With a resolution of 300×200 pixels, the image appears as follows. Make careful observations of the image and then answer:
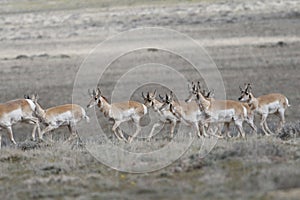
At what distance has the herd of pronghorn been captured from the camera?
51.6 feet

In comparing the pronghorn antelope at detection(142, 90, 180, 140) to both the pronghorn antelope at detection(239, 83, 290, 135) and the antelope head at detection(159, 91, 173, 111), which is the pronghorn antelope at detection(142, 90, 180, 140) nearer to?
the antelope head at detection(159, 91, 173, 111)

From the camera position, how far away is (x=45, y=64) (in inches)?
1612

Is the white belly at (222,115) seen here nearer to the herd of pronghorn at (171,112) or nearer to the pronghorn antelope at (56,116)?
the herd of pronghorn at (171,112)

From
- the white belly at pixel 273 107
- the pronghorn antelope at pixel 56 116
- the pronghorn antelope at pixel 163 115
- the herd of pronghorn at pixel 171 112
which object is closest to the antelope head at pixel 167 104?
the herd of pronghorn at pixel 171 112

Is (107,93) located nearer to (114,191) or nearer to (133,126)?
(133,126)

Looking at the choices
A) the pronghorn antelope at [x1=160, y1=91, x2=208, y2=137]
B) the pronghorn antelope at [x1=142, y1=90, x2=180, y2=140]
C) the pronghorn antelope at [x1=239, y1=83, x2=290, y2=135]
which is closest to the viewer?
the pronghorn antelope at [x1=160, y1=91, x2=208, y2=137]

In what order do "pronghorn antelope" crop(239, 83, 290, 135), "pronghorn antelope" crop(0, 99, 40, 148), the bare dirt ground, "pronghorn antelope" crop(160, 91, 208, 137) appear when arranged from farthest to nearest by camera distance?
"pronghorn antelope" crop(239, 83, 290, 135)
"pronghorn antelope" crop(0, 99, 40, 148)
"pronghorn antelope" crop(160, 91, 208, 137)
the bare dirt ground

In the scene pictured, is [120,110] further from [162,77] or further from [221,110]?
[162,77]

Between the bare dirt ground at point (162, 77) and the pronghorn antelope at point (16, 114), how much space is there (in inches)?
21.5

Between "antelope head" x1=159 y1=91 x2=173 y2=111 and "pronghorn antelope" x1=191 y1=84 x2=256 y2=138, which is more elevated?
"antelope head" x1=159 y1=91 x2=173 y2=111

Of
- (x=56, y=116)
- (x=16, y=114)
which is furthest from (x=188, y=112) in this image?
(x=16, y=114)

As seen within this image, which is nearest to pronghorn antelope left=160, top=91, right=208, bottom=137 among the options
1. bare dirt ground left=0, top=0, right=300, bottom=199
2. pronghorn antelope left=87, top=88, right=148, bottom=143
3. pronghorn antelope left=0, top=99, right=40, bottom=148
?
pronghorn antelope left=87, top=88, right=148, bottom=143

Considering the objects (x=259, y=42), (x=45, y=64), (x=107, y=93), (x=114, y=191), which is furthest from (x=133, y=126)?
(x=259, y=42)

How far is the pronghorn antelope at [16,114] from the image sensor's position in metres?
16.0
